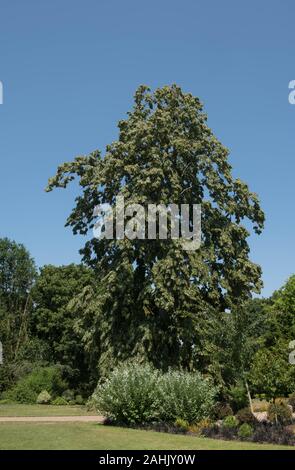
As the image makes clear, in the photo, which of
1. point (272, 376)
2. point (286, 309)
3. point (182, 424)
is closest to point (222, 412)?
point (272, 376)

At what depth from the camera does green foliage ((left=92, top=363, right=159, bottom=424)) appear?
70.6ft

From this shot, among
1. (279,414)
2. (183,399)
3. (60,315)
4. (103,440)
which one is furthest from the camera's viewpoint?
(60,315)

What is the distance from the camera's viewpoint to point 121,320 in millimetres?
30609

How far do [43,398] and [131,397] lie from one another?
22476 millimetres

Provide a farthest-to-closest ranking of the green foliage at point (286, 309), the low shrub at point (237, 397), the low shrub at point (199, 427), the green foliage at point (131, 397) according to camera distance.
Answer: the green foliage at point (286, 309), the low shrub at point (237, 397), the green foliage at point (131, 397), the low shrub at point (199, 427)

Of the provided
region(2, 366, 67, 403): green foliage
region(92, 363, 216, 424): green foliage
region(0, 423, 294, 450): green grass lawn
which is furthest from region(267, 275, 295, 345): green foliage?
region(0, 423, 294, 450): green grass lawn

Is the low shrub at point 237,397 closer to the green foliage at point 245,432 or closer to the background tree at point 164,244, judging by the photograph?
the background tree at point 164,244

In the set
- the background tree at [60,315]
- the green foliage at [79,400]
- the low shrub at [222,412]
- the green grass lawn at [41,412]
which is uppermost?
the background tree at [60,315]

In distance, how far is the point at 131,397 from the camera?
70.9ft

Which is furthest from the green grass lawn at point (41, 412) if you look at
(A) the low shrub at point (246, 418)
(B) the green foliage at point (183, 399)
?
(A) the low shrub at point (246, 418)

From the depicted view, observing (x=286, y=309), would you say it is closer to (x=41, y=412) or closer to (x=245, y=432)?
(x=41, y=412)

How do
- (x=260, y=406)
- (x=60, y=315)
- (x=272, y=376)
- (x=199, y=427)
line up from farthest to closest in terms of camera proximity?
(x=60, y=315) → (x=260, y=406) → (x=272, y=376) → (x=199, y=427)

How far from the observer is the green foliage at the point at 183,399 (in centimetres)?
2136

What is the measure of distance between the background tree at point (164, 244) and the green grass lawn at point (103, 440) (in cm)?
929
